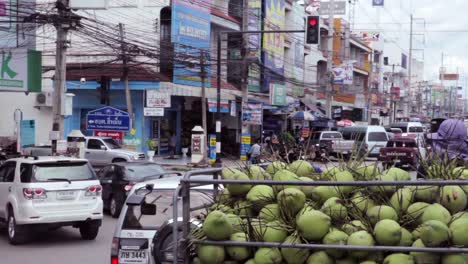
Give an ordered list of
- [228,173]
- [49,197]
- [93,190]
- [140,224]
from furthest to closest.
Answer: [93,190] < [49,197] < [140,224] < [228,173]

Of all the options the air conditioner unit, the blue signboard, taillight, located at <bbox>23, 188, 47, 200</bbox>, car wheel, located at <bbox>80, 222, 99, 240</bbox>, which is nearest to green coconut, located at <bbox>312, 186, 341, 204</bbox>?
taillight, located at <bbox>23, 188, 47, 200</bbox>

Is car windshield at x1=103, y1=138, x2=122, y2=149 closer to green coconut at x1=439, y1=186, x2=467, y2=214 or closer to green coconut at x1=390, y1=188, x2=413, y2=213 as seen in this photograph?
green coconut at x1=390, y1=188, x2=413, y2=213

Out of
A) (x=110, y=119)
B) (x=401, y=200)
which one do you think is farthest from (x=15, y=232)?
(x=110, y=119)

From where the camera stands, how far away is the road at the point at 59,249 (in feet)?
33.3

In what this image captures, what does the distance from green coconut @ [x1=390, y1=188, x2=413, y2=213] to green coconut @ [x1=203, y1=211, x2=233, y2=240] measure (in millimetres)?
→ 887

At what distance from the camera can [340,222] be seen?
3.18 metres

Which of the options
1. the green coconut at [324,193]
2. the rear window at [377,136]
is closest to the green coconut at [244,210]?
the green coconut at [324,193]

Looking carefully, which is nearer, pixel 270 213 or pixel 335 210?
pixel 335 210

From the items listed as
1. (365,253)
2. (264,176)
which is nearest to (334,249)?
(365,253)

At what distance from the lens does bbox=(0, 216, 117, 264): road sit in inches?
400

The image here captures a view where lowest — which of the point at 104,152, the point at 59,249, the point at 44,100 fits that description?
the point at 59,249

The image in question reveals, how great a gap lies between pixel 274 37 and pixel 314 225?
1728 inches

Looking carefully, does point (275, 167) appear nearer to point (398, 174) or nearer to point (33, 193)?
point (398, 174)

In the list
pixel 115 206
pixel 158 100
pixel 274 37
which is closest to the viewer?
pixel 115 206
